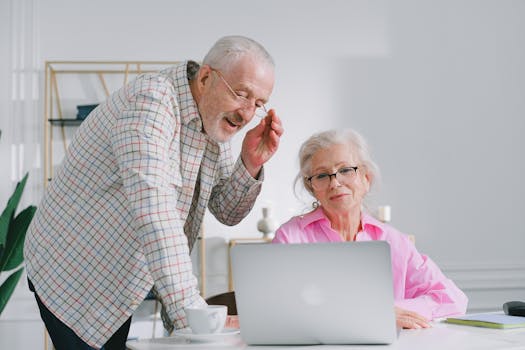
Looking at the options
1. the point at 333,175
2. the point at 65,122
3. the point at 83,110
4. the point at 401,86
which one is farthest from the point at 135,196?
the point at 401,86

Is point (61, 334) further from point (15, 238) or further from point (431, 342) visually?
point (15, 238)

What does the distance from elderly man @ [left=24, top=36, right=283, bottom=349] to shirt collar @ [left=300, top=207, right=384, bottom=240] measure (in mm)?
319

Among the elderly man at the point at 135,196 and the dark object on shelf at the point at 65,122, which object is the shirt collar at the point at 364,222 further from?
the dark object on shelf at the point at 65,122

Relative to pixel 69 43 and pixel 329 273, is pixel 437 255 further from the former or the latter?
pixel 329 273

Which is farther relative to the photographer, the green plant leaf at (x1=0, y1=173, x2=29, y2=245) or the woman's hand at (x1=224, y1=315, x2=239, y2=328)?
the green plant leaf at (x1=0, y1=173, x2=29, y2=245)

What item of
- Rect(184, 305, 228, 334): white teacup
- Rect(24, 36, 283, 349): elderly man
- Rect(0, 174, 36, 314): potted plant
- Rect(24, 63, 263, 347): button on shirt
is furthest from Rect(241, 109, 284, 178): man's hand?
Rect(0, 174, 36, 314): potted plant

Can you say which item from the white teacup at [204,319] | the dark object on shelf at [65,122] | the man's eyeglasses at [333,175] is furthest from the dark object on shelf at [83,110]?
the white teacup at [204,319]

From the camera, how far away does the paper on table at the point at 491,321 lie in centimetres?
156

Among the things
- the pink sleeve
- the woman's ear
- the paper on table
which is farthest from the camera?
the woman's ear

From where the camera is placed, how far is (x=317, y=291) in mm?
1300

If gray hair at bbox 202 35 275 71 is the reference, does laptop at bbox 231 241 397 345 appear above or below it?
below

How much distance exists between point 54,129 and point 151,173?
276cm

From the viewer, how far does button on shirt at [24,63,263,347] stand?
1.63 m

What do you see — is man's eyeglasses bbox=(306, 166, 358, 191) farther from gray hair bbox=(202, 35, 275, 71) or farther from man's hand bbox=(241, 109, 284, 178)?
gray hair bbox=(202, 35, 275, 71)
